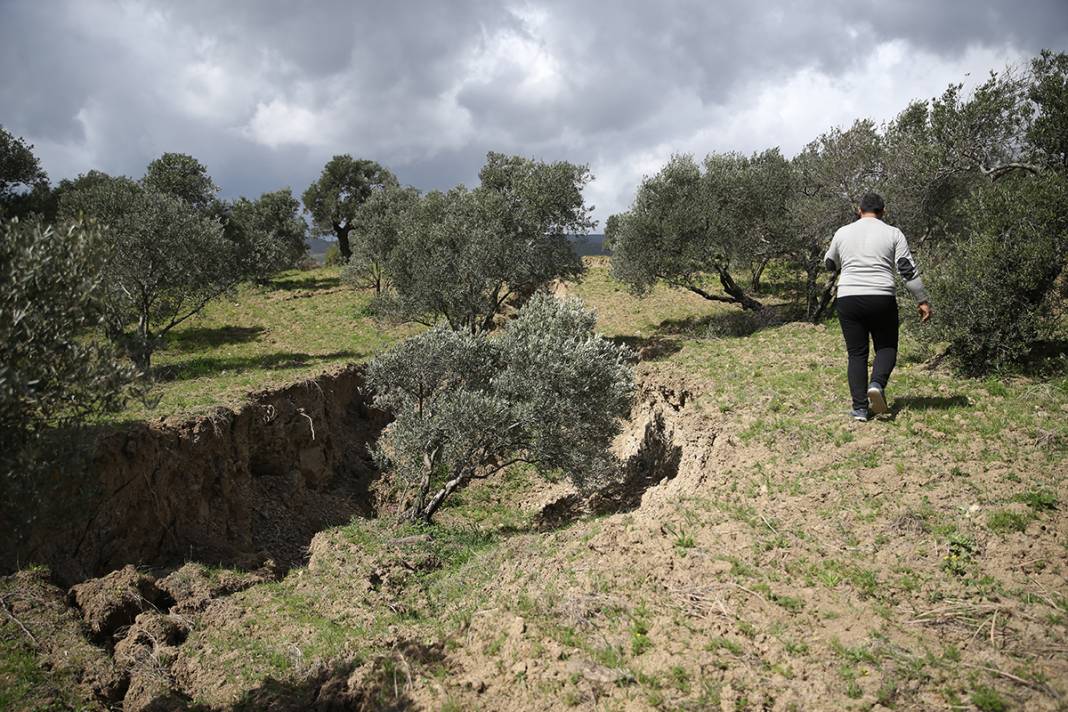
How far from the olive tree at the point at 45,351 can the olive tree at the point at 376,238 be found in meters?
25.2

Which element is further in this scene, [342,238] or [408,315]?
[342,238]

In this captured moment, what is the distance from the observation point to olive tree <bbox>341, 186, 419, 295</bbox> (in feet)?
112

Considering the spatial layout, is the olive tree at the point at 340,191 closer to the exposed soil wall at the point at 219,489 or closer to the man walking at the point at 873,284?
the exposed soil wall at the point at 219,489

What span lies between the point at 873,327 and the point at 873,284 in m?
0.72

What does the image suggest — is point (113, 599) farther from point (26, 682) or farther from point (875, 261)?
point (875, 261)

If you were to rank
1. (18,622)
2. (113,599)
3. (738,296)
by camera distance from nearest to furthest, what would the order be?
1. (18,622)
2. (113,599)
3. (738,296)

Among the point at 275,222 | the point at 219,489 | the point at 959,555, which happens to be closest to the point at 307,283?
the point at 275,222

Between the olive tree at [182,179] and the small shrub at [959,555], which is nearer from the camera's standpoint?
the small shrub at [959,555]

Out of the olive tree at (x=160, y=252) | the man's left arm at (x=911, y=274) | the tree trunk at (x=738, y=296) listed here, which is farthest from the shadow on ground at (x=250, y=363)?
the man's left arm at (x=911, y=274)

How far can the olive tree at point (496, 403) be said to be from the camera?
14711 mm

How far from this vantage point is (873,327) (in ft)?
30.5

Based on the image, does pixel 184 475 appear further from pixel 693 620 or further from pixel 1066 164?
pixel 1066 164

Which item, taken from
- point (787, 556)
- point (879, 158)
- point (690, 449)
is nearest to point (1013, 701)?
point (787, 556)

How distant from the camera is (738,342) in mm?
21484
